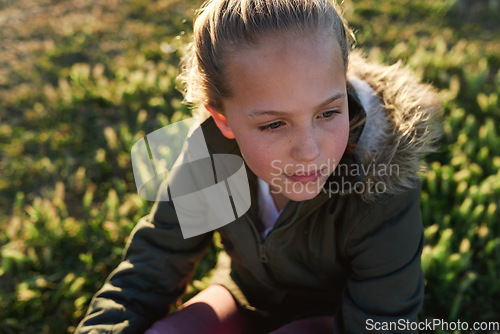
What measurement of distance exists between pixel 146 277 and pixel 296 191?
816 mm

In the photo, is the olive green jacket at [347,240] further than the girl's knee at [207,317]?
No

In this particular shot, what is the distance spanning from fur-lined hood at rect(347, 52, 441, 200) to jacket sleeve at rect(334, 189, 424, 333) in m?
0.08

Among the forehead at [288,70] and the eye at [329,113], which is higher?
the forehead at [288,70]

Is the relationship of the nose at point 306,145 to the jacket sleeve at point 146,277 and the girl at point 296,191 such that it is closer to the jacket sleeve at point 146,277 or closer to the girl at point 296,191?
the girl at point 296,191

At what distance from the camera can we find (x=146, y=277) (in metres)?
1.92

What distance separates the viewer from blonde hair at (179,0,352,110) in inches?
52.7

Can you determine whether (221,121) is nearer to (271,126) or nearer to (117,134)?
(271,126)

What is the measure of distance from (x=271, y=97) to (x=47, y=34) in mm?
4131

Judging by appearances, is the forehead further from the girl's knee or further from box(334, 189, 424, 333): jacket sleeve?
the girl's knee

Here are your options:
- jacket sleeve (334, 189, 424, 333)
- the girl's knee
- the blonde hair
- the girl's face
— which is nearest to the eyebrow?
the girl's face

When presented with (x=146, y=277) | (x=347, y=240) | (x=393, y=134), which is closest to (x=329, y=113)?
(x=393, y=134)

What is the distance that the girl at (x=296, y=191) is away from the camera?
1363 millimetres

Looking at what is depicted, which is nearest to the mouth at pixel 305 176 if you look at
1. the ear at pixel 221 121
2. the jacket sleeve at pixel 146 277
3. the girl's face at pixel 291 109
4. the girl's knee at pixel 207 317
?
the girl's face at pixel 291 109

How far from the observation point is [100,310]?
1.83 m
